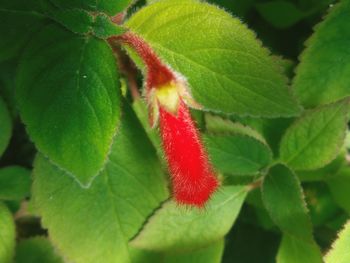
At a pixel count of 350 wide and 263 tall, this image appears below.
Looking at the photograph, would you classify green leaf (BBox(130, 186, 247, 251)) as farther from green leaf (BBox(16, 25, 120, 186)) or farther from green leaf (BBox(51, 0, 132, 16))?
green leaf (BBox(51, 0, 132, 16))

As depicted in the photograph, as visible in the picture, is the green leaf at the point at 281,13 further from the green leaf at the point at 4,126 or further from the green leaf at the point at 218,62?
the green leaf at the point at 4,126

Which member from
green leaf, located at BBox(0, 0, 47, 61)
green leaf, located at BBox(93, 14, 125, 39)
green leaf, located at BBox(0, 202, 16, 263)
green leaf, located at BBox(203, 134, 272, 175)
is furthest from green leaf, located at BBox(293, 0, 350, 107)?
green leaf, located at BBox(0, 202, 16, 263)

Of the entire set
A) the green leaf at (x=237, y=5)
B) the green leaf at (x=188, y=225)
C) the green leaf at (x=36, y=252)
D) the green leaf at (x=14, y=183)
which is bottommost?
the green leaf at (x=36, y=252)

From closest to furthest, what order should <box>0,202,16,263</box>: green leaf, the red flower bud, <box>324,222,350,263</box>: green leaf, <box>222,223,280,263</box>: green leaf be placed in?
the red flower bud
<box>324,222,350,263</box>: green leaf
<box>0,202,16,263</box>: green leaf
<box>222,223,280,263</box>: green leaf

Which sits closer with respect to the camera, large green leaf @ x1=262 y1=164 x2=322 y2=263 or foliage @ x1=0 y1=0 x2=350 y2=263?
foliage @ x1=0 y1=0 x2=350 y2=263

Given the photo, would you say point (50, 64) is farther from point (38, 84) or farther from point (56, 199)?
point (56, 199)

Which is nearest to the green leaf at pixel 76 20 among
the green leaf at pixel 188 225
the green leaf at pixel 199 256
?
the green leaf at pixel 188 225
